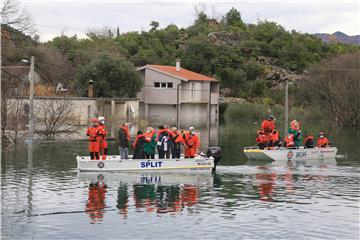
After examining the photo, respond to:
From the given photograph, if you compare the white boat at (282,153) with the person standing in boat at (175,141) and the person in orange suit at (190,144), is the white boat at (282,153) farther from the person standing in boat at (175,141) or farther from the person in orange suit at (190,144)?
the person standing in boat at (175,141)

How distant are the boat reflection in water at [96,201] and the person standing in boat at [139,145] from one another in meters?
2.48

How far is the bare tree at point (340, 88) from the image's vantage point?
81.3 metres

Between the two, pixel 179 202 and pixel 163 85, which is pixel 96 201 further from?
pixel 163 85

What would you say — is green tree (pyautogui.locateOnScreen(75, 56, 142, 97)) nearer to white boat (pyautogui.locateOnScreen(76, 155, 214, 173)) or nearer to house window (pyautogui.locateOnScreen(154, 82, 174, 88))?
house window (pyautogui.locateOnScreen(154, 82, 174, 88))

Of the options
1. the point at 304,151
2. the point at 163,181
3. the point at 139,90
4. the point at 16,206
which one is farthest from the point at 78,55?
the point at 16,206

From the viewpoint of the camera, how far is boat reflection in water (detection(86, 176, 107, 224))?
22.2 m

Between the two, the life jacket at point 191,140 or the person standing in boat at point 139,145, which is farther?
the life jacket at point 191,140

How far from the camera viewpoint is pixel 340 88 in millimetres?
81688

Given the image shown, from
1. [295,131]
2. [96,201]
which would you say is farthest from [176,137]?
[295,131]

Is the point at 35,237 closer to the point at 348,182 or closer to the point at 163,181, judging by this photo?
the point at 163,181

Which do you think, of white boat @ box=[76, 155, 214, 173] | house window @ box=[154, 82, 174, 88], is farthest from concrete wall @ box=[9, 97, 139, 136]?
white boat @ box=[76, 155, 214, 173]

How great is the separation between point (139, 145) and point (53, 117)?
19.6 metres

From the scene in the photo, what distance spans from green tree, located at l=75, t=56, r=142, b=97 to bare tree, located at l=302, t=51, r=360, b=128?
23608mm

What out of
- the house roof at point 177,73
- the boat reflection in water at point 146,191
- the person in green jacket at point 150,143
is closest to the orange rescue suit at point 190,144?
the boat reflection in water at point 146,191
